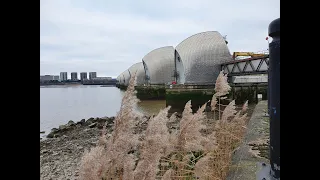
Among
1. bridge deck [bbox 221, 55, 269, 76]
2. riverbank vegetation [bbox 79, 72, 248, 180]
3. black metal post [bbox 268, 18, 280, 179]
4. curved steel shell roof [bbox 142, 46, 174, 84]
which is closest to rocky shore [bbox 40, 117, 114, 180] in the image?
riverbank vegetation [bbox 79, 72, 248, 180]

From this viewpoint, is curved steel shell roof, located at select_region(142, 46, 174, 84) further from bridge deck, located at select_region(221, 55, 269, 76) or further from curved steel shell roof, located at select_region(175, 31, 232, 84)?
bridge deck, located at select_region(221, 55, 269, 76)

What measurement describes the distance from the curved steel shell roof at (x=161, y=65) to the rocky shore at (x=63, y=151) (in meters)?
35.9

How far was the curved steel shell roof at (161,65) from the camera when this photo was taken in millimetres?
50875

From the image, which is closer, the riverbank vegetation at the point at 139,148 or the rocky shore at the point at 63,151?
the riverbank vegetation at the point at 139,148

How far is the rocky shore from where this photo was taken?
24.0 ft

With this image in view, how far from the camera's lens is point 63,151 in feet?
32.5

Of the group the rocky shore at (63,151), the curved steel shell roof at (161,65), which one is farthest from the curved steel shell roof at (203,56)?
the rocky shore at (63,151)

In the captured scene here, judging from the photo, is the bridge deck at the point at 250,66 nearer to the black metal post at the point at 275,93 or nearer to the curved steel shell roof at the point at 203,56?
the curved steel shell roof at the point at 203,56

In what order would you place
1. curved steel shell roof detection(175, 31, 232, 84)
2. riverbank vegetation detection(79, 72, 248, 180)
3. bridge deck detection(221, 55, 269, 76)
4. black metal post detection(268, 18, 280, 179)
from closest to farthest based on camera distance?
black metal post detection(268, 18, 280, 179) < riverbank vegetation detection(79, 72, 248, 180) < bridge deck detection(221, 55, 269, 76) < curved steel shell roof detection(175, 31, 232, 84)

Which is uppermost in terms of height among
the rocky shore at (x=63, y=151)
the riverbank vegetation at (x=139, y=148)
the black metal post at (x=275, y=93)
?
the black metal post at (x=275, y=93)

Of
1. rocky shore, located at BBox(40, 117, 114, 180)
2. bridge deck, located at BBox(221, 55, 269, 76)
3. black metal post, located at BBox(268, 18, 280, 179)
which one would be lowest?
rocky shore, located at BBox(40, 117, 114, 180)

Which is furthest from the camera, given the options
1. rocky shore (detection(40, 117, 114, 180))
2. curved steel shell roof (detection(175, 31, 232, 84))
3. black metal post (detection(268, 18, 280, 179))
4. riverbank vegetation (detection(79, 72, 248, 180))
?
curved steel shell roof (detection(175, 31, 232, 84))

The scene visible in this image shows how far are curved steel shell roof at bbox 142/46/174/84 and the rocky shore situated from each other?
35.9 m
